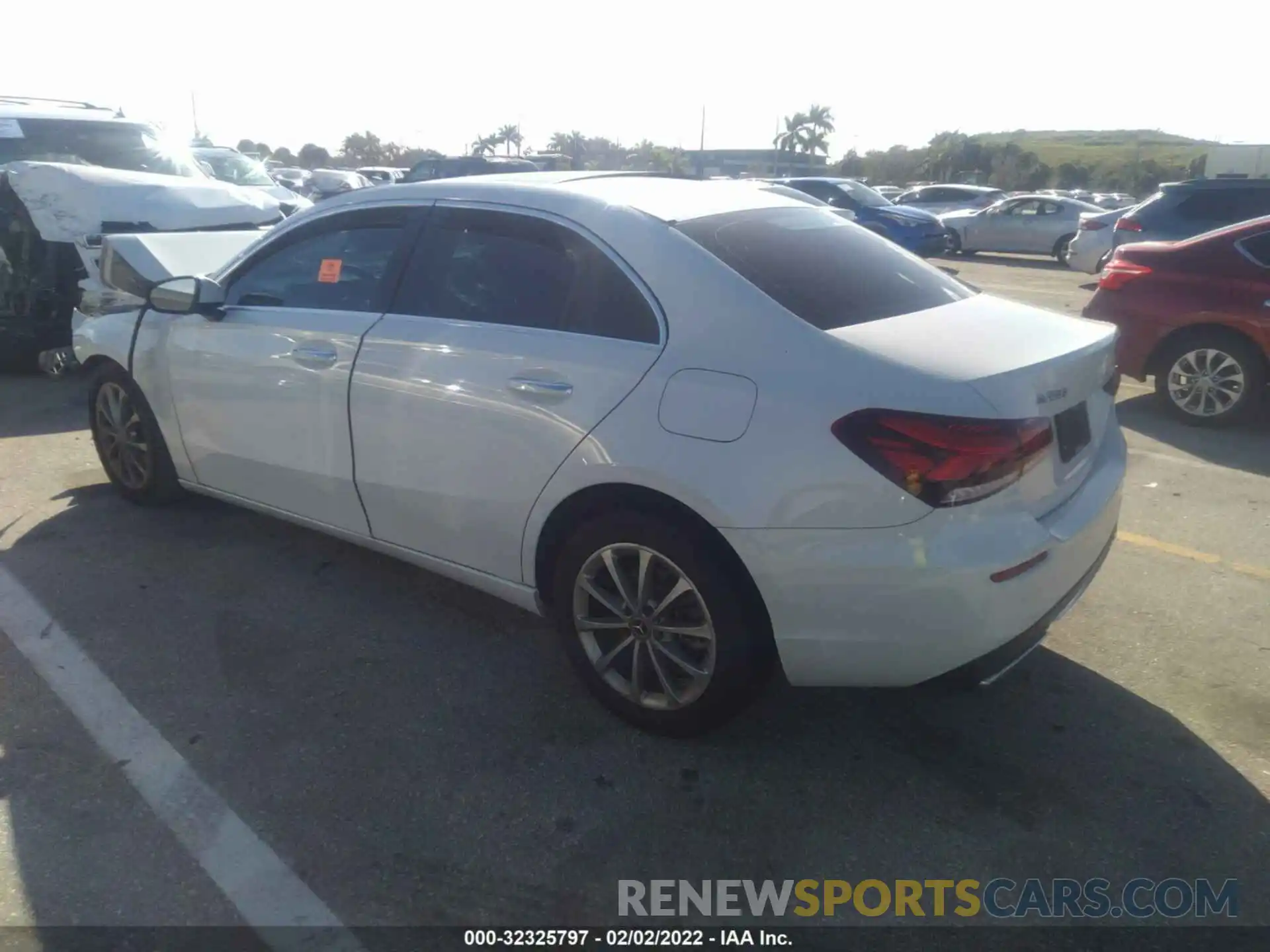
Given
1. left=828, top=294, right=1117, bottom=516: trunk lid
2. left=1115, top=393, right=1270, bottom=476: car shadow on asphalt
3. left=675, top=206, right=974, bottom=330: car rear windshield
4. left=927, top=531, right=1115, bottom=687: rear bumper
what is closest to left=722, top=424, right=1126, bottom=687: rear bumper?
left=927, top=531, right=1115, bottom=687: rear bumper

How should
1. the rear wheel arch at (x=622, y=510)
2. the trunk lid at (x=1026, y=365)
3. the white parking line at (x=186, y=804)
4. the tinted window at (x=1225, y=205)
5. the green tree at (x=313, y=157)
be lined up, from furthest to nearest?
the green tree at (x=313, y=157) < the tinted window at (x=1225, y=205) < the rear wheel arch at (x=622, y=510) < the trunk lid at (x=1026, y=365) < the white parking line at (x=186, y=804)

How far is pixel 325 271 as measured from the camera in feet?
13.6

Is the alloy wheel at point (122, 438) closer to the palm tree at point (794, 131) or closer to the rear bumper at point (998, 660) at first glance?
the rear bumper at point (998, 660)

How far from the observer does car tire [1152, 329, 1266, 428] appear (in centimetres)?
674

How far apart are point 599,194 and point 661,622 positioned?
1.47 meters

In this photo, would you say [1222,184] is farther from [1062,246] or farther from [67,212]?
[67,212]

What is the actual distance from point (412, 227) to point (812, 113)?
83.5m

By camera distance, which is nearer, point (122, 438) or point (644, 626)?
point (644, 626)

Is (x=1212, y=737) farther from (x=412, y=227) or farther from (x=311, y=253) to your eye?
(x=311, y=253)

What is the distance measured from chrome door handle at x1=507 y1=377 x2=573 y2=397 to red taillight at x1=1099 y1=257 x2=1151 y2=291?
18.0ft

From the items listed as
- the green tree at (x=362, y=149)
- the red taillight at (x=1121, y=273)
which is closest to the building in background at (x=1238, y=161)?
the red taillight at (x=1121, y=273)

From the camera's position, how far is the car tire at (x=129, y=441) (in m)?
4.98

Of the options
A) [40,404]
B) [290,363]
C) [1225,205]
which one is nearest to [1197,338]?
[1225,205]

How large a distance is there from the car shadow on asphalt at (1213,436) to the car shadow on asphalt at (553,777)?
331 centimetres
